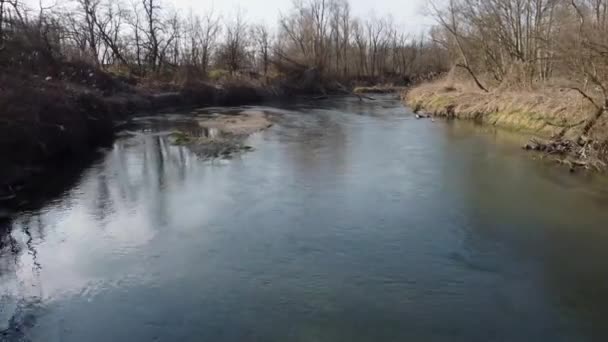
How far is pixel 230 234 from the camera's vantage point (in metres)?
8.88

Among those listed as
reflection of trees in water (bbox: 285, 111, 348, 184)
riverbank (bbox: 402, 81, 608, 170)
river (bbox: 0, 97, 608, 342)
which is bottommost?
river (bbox: 0, 97, 608, 342)

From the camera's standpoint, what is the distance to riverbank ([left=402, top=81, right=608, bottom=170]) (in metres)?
13.6

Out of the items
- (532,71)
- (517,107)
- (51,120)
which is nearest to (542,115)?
(517,107)

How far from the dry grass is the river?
367cm

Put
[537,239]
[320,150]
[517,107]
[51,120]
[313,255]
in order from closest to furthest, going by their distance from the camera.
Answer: [313,255]
[537,239]
[51,120]
[320,150]
[517,107]

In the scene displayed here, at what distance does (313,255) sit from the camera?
7918 millimetres

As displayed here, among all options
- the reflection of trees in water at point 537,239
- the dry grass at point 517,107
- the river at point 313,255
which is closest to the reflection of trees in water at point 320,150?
the river at point 313,255

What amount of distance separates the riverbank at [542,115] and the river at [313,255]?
174cm

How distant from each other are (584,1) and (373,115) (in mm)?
12123

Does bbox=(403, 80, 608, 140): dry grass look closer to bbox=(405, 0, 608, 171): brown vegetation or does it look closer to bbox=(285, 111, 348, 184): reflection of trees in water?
bbox=(405, 0, 608, 171): brown vegetation

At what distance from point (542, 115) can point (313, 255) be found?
576 inches

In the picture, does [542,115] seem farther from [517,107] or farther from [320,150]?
[320,150]

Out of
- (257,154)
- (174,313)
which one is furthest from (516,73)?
(174,313)

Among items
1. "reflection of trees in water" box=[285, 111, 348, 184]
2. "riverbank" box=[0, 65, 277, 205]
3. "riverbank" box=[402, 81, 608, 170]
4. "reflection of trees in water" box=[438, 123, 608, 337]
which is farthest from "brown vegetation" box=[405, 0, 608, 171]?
"riverbank" box=[0, 65, 277, 205]
